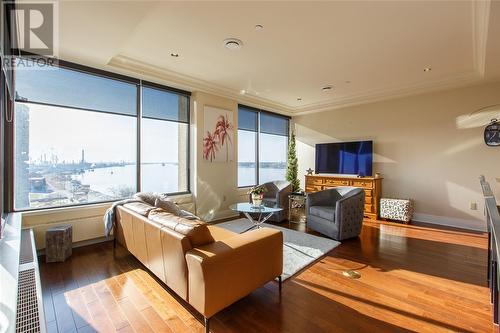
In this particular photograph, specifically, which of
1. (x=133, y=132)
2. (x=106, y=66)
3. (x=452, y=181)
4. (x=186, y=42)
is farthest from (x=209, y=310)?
(x=452, y=181)

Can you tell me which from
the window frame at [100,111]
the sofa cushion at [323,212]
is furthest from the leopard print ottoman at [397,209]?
the window frame at [100,111]

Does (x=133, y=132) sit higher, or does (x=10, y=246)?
(x=133, y=132)

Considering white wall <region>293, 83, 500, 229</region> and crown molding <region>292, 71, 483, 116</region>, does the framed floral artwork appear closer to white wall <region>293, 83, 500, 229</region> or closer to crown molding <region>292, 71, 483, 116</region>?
crown molding <region>292, 71, 483, 116</region>

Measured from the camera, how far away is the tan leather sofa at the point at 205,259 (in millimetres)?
1764

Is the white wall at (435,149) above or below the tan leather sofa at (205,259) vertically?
above

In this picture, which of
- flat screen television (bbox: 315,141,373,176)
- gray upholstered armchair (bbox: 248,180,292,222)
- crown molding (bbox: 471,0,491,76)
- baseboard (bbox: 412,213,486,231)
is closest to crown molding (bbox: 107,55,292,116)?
flat screen television (bbox: 315,141,373,176)

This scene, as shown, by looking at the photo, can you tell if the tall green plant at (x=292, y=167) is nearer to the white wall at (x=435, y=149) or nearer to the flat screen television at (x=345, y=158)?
the flat screen television at (x=345, y=158)

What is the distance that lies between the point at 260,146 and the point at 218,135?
1.68m

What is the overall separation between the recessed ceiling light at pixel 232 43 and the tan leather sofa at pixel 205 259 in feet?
7.40

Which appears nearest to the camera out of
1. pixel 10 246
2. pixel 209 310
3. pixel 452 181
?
pixel 209 310

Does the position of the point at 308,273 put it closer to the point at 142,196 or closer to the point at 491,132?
the point at 142,196

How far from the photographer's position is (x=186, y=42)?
312 centimetres

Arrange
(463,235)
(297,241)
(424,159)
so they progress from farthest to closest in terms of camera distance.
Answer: (424,159)
(463,235)
(297,241)

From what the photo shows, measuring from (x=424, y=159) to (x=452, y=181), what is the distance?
2.08 ft
